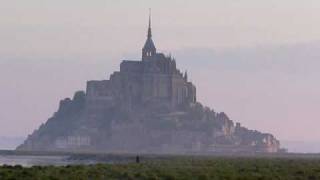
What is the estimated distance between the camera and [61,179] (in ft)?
119

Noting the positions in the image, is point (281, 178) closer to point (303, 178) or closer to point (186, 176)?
point (303, 178)

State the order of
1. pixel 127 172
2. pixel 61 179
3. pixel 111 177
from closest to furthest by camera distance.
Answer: pixel 61 179 < pixel 111 177 < pixel 127 172

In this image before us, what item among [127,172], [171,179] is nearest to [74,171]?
[127,172]

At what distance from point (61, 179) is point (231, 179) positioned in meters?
7.36

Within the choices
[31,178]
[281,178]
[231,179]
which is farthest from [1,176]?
[281,178]

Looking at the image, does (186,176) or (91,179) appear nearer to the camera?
(91,179)

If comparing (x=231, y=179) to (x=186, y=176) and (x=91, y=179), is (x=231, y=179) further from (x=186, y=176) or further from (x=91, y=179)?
(x=91, y=179)

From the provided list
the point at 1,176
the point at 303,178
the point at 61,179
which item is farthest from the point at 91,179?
the point at 303,178

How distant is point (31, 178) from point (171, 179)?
6.14 m

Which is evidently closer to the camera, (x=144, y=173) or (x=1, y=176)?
(x=1, y=176)

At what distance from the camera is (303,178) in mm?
40344

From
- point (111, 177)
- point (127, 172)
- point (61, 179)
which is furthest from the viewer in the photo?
point (127, 172)

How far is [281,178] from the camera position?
3994 centimetres

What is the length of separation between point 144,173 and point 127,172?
0.79 meters
